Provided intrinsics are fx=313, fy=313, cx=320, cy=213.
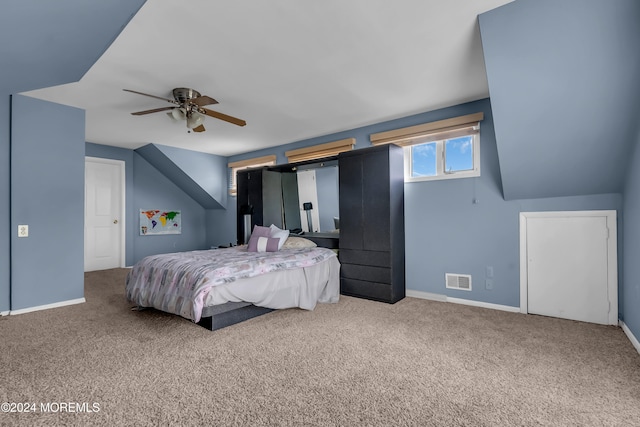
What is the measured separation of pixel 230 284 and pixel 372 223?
1.94 m

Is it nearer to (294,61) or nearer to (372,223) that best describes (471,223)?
(372,223)

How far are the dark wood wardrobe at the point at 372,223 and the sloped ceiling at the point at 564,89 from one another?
1.28 meters

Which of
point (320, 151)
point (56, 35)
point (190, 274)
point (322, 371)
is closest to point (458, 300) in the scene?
point (322, 371)

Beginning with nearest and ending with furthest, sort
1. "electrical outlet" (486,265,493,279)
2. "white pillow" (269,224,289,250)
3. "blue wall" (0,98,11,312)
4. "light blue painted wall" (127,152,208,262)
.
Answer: "blue wall" (0,98,11,312), "electrical outlet" (486,265,493,279), "white pillow" (269,224,289,250), "light blue painted wall" (127,152,208,262)

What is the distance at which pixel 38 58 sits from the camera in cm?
258

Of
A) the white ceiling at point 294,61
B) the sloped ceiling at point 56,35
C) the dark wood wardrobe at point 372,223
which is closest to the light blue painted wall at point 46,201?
the white ceiling at point 294,61

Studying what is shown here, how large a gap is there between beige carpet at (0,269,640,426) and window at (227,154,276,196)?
3496mm

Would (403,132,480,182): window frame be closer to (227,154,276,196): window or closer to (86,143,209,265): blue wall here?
(227,154,276,196): window

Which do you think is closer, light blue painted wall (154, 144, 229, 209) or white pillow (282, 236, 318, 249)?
white pillow (282, 236, 318, 249)

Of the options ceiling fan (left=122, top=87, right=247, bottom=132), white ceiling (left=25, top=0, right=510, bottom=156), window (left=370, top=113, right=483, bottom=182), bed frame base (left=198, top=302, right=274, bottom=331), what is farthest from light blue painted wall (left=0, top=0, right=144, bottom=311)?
window (left=370, top=113, right=483, bottom=182)

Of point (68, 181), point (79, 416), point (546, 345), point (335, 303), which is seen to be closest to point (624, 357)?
point (546, 345)

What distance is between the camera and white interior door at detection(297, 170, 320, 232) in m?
4.99

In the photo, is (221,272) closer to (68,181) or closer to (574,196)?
(68,181)

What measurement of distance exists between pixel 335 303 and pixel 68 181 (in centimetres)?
361
